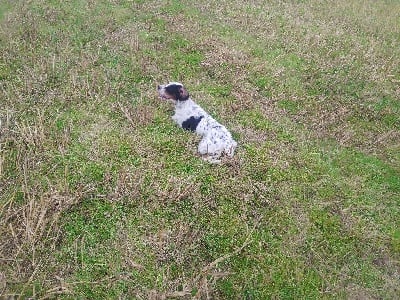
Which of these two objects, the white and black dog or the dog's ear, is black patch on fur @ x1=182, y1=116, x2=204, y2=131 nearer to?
the white and black dog

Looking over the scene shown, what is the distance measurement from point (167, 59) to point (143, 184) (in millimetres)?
3962

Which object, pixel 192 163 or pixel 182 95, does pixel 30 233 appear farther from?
pixel 182 95

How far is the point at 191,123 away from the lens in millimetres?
7668

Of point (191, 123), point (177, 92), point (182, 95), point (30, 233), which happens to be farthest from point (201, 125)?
point (30, 233)

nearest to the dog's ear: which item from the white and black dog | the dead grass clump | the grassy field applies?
the white and black dog

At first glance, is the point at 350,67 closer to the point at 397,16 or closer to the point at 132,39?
the point at 397,16

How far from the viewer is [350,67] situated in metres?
9.87

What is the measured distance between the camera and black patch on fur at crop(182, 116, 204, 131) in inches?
300

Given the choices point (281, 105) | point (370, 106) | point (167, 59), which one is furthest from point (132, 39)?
point (370, 106)

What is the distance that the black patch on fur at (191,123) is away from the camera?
7625 mm

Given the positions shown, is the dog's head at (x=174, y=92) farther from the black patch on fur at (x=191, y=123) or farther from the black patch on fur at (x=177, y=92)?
the black patch on fur at (x=191, y=123)

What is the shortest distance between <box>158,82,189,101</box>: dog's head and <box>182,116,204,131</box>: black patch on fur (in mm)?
477

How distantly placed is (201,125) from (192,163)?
0.83 metres

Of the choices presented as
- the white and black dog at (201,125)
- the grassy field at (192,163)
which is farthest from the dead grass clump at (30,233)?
the white and black dog at (201,125)
